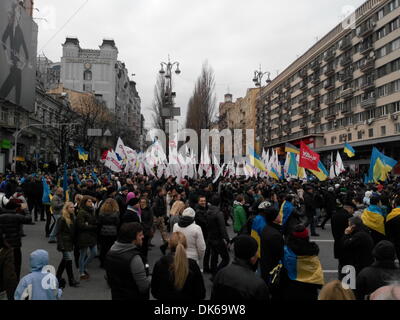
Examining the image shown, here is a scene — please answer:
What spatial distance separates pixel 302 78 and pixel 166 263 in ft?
220

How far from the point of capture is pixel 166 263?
3537 millimetres

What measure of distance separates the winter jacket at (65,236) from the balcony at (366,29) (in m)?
46.6

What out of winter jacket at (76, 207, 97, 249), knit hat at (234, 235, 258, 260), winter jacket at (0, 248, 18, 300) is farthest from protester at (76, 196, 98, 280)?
knit hat at (234, 235, 258, 260)

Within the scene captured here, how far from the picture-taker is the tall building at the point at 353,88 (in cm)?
4025

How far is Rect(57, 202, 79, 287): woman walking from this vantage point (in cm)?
641

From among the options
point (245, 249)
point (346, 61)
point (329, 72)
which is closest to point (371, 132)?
point (346, 61)

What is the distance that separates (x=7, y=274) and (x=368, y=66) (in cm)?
4769

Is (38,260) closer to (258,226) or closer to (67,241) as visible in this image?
(67,241)

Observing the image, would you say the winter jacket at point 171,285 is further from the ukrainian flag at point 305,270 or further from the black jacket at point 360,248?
the black jacket at point 360,248

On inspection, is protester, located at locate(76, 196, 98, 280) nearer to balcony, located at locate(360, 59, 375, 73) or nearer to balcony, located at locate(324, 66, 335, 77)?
balcony, located at locate(360, 59, 375, 73)

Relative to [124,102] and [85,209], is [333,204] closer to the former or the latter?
[85,209]

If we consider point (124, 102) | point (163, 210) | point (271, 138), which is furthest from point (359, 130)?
point (124, 102)

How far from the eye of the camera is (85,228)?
272 inches

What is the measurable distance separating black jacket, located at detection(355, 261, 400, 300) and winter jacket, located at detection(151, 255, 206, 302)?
5.72ft
